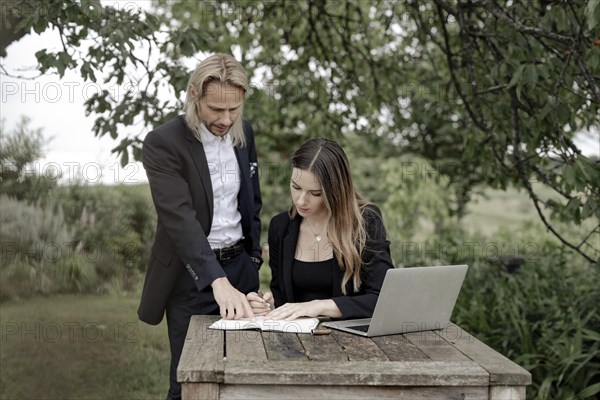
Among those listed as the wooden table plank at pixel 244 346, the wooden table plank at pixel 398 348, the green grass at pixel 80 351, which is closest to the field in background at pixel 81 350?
the green grass at pixel 80 351

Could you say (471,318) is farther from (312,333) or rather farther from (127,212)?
(312,333)

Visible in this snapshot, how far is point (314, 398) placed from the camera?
7.68 ft

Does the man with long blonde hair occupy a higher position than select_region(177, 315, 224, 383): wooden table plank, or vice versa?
the man with long blonde hair

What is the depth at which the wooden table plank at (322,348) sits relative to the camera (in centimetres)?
249

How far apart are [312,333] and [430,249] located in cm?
525

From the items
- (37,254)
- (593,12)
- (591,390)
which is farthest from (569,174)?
(37,254)

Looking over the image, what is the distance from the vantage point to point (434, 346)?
2711mm

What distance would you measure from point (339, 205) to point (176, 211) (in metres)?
0.63

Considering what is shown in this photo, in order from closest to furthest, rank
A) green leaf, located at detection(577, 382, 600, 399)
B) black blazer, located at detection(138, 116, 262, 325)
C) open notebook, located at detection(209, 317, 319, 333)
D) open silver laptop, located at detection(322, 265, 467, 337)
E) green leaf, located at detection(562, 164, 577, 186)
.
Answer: open silver laptop, located at detection(322, 265, 467, 337)
open notebook, located at detection(209, 317, 319, 333)
black blazer, located at detection(138, 116, 262, 325)
green leaf, located at detection(562, 164, 577, 186)
green leaf, located at detection(577, 382, 600, 399)

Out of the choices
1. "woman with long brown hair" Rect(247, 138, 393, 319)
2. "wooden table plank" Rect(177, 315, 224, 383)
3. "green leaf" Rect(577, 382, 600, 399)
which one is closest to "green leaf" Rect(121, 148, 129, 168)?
"woman with long brown hair" Rect(247, 138, 393, 319)

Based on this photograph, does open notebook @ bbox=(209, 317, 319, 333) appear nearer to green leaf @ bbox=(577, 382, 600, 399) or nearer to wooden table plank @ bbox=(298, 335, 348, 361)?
wooden table plank @ bbox=(298, 335, 348, 361)

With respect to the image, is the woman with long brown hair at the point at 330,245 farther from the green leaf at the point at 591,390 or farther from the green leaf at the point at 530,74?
the green leaf at the point at 591,390

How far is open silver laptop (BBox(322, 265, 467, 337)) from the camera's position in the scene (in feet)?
8.76

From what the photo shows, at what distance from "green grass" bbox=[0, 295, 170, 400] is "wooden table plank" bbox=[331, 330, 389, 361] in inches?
110
